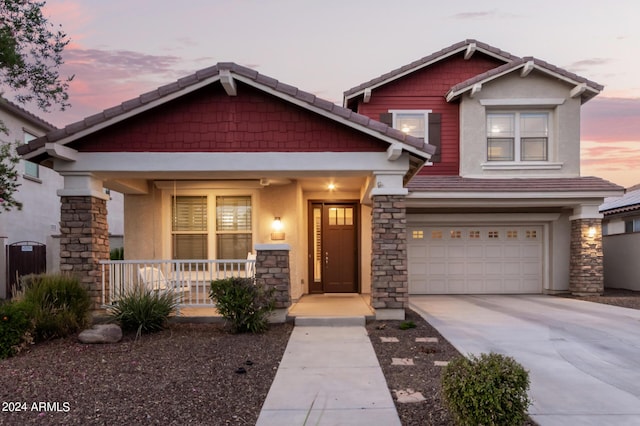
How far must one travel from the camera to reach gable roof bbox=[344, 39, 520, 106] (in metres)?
12.6

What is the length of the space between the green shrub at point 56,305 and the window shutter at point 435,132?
31.6 ft

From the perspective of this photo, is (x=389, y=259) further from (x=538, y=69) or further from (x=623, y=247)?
(x=623, y=247)

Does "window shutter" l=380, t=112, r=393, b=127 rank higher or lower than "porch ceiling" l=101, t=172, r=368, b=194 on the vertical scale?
higher

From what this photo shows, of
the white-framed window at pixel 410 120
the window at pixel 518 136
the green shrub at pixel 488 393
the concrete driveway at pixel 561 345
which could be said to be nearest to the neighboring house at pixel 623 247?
the concrete driveway at pixel 561 345

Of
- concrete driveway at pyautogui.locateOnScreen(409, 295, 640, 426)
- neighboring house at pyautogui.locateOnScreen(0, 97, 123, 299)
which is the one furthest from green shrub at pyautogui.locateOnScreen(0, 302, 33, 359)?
concrete driveway at pyautogui.locateOnScreen(409, 295, 640, 426)

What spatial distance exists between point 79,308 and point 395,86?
33.5ft

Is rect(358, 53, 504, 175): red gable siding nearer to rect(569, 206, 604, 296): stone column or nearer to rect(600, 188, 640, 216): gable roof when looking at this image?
rect(569, 206, 604, 296): stone column

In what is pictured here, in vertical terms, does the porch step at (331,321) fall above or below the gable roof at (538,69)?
below

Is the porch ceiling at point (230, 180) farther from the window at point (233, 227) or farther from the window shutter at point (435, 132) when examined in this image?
the window shutter at point (435, 132)

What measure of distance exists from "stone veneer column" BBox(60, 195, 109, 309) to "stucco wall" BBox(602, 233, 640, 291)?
49.7ft

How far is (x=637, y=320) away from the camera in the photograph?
8609 mm

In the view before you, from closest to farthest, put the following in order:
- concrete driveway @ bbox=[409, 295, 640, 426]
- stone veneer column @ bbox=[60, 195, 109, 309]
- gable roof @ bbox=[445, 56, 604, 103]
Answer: concrete driveway @ bbox=[409, 295, 640, 426]
stone veneer column @ bbox=[60, 195, 109, 309]
gable roof @ bbox=[445, 56, 604, 103]

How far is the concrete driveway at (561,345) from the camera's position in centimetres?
421

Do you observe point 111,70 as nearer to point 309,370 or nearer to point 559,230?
point 309,370
